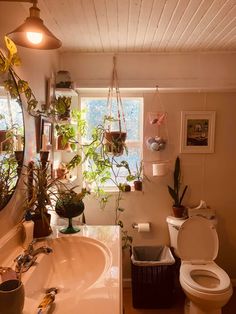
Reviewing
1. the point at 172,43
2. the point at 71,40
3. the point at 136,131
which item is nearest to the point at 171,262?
the point at 136,131

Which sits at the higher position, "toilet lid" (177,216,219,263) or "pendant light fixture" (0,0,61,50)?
"pendant light fixture" (0,0,61,50)

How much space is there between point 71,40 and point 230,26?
1266mm

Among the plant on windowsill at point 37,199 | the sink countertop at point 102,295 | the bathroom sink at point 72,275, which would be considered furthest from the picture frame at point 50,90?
the sink countertop at point 102,295

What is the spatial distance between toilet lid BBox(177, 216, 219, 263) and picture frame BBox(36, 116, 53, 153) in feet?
A: 4.58

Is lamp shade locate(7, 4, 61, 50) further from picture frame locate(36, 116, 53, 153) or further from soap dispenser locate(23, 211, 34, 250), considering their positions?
soap dispenser locate(23, 211, 34, 250)

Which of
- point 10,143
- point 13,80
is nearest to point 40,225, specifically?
point 10,143

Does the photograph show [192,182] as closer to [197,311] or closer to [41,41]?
[197,311]

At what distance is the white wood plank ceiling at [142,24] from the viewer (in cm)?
158

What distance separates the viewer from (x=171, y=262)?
2.25 meters

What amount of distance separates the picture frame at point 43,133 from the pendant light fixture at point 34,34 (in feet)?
2.14

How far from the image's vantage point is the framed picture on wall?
254cm

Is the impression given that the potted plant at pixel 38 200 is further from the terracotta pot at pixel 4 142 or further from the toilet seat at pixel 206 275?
the toilet seat at pixel 206 275

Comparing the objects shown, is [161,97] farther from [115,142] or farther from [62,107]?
[62,107]

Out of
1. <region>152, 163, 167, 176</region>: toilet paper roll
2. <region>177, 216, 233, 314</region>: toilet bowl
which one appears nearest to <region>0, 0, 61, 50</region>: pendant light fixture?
<region>152, 163, 167, 176</region>: toilet paper roll
